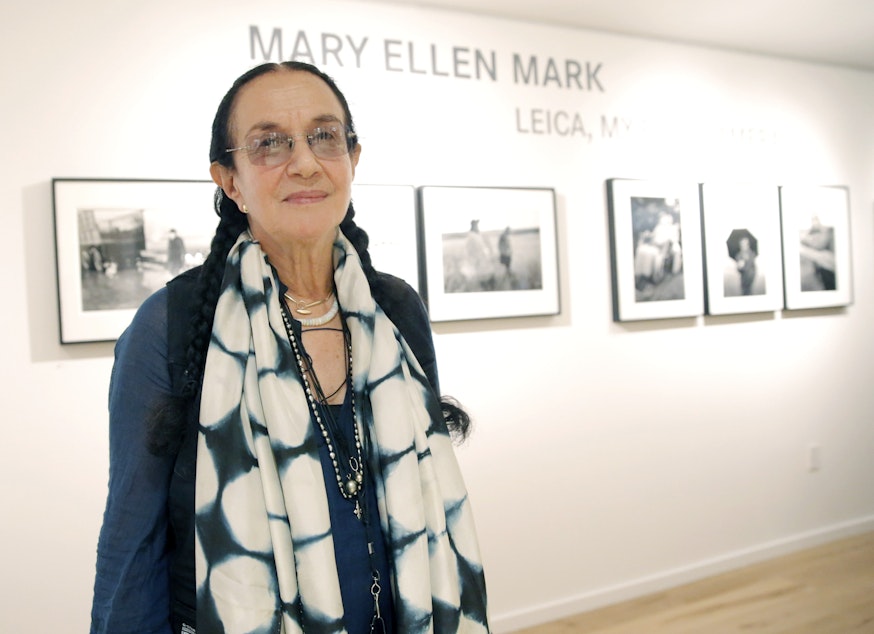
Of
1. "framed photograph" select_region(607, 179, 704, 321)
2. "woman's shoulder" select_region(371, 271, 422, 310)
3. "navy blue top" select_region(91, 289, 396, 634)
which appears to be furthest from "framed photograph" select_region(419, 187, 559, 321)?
"navy blue top" select_region(91, 289, 396, 634)

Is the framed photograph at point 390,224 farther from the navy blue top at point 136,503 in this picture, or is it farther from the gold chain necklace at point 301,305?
the navy blue top at point 136,503

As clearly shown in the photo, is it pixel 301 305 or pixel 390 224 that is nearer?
pixel 301 305

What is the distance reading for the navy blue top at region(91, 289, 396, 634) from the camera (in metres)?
1.19

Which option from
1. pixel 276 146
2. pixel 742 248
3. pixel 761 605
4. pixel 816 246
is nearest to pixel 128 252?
pixel 276 146

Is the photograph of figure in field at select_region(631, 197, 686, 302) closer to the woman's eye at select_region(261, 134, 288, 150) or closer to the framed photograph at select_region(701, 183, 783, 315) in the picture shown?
the framed photograph at select_region(701, 183, 783, 315)

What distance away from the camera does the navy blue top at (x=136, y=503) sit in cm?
119

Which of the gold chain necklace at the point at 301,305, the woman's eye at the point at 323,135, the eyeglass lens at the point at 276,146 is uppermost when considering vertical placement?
the woman's eye at the point at 323,135

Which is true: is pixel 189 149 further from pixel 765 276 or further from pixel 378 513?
pixel 765 276

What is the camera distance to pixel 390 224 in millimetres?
3133

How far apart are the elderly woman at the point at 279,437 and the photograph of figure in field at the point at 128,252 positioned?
1.40 m

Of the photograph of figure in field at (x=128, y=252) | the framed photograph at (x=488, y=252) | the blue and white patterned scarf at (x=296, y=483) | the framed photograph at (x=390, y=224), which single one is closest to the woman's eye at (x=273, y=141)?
the blue and white patterned scarf at (x=296, y=483)

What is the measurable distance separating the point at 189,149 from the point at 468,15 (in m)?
1.38

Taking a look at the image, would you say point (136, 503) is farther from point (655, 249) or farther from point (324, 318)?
point (655, 249)

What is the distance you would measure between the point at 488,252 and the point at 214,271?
2.08 metres
